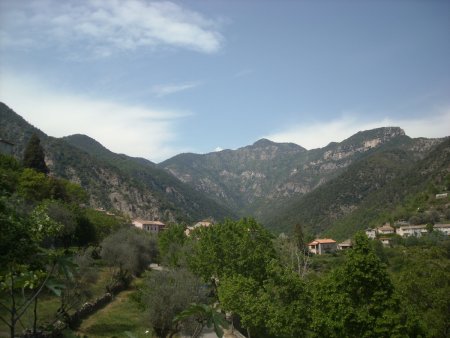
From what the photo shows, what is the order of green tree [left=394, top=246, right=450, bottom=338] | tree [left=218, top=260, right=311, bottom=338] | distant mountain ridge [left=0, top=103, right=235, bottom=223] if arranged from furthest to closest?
distant mountain ridge [left=0, top=103, right=235, bottom=223] → tree [left=218, top=260, right=311, bottom=338] → green tree [left=394, top=246, right=450, bottom=338]

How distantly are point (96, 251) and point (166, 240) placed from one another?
47.3 ft

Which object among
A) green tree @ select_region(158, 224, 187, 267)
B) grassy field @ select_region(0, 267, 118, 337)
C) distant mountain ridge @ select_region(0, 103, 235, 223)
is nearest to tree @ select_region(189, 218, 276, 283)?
green tree @ select_region(158, 224, 187, 267)

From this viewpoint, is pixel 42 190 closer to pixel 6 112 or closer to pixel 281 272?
pixel 281 272

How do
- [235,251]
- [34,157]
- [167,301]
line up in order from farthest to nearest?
[34,157] → [235,251] → [167,301]

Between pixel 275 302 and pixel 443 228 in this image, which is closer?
pixel 275 302

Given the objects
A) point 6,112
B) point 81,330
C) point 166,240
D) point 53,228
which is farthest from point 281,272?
point 6,112

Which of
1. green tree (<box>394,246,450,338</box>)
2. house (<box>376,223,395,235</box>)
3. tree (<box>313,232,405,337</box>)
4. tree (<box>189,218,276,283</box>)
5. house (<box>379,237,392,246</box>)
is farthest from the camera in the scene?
house (<box>376,223,395,235</box>)

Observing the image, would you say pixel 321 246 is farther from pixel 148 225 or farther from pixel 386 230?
pixel 148 225

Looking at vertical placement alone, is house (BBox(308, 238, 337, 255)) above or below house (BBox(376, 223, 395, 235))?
below

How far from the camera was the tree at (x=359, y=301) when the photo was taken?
18.5 meters

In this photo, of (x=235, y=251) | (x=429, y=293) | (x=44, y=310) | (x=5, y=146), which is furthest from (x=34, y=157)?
(x=429, y=293)

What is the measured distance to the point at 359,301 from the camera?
1981cm

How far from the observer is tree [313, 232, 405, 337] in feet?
60.7

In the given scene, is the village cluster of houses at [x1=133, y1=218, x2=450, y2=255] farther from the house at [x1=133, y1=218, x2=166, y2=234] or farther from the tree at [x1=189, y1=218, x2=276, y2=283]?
the tree at [x1=189, y1=218, x2=276, y2=283]
